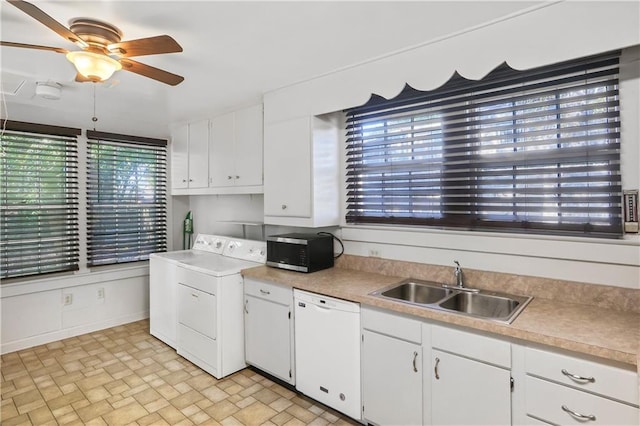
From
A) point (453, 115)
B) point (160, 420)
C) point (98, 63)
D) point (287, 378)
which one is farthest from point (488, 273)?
point (98, 63)

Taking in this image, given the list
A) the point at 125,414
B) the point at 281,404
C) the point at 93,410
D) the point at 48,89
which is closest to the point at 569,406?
the point at 281,404

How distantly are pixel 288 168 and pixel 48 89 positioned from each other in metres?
2.00

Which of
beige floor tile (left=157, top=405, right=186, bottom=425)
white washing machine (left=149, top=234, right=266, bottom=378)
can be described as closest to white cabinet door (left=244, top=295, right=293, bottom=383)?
white washing machine (left=149, top=234, right=266, bottom=378)

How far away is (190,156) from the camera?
410 cm

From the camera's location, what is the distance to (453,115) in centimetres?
239

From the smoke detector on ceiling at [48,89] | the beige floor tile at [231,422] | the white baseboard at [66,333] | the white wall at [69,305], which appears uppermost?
the smoke detector on ceiling at [48,89]

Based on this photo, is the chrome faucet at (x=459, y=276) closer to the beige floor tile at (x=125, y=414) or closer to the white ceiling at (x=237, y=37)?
the white ceiling at (x=237, y=37)

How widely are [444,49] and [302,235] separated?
1698 mm

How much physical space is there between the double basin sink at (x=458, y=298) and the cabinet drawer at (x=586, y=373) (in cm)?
31

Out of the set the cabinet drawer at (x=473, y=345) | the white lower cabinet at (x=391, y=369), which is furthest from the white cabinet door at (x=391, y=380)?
the cabinet drawer at (x=473, y=345)

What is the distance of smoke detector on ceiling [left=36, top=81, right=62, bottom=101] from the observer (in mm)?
2768

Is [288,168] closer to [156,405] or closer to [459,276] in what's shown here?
[459,276]

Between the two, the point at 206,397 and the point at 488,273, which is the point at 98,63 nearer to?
the point at 206,397

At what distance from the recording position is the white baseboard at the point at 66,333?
350cm
